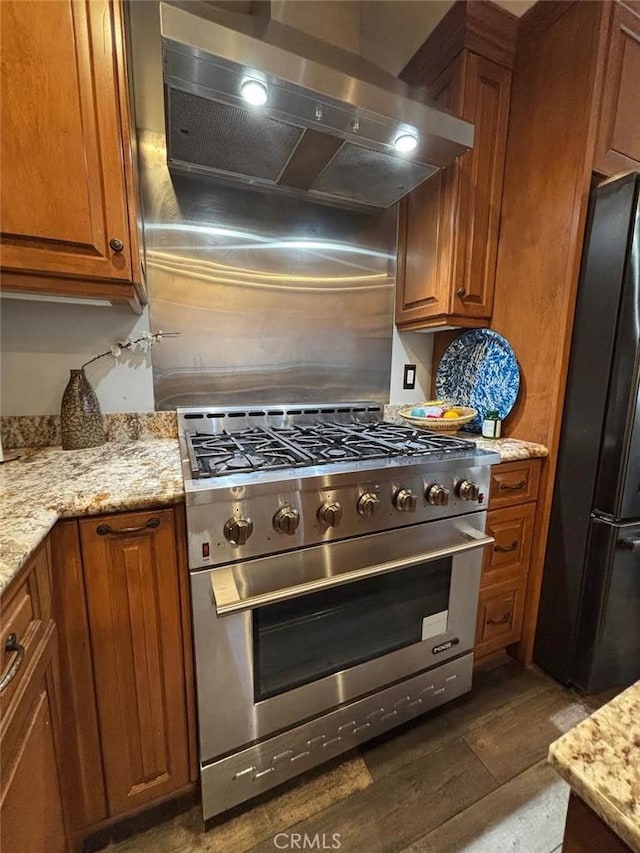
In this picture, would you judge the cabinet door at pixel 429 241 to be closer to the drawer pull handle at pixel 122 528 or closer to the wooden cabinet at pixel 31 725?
the drawer pull handle at pixel 122 528

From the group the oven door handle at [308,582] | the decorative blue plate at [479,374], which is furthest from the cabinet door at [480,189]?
the oven door handle at [308,582]

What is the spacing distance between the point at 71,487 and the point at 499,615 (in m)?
1.58

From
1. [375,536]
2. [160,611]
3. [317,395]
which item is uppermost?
[317,395]

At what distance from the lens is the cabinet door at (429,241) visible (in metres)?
1.53

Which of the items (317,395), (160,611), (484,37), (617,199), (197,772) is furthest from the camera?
(317,395)

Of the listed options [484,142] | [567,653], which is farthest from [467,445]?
[484,142]

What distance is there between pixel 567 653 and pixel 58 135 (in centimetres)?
233

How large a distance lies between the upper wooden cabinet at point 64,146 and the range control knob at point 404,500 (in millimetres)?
1018

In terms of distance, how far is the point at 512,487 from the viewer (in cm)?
142

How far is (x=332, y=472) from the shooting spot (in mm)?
1000

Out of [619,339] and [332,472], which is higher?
[619,339]

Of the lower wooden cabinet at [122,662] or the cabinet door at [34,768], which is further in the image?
the lower wooden cabinet at [122,662]

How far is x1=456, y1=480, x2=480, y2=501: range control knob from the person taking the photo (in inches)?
47.1

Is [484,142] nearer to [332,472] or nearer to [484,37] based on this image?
[484,37]
